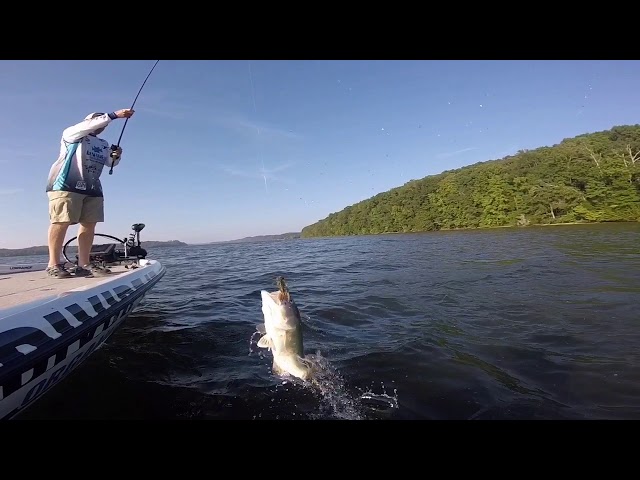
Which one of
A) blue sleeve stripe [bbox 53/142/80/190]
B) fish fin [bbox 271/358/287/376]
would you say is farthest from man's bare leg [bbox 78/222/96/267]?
fish fin [bbox 271/358/287/376]

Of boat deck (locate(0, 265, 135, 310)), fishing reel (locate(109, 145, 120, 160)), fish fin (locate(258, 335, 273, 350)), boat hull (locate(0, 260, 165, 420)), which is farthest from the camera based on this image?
fishing reel (locate(109, 145, 120, 160))

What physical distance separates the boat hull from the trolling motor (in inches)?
132

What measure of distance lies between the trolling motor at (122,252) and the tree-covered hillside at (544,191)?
4823 cm

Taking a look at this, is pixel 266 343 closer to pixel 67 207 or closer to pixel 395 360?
pixel 395 360

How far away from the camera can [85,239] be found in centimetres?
520

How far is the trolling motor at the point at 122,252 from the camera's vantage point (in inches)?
279

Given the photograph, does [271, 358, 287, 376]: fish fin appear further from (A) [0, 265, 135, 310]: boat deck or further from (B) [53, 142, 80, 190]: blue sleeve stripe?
(B) [53, 142, 80, 190]: blue sleeve stripe

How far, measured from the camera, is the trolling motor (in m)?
7.07

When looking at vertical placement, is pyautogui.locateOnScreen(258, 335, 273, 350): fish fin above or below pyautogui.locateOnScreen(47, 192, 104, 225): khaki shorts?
below

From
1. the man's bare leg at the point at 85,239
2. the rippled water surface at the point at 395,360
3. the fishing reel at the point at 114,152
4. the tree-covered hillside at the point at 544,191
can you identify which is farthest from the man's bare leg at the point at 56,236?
the tree-covered hillside at the point at 544,191

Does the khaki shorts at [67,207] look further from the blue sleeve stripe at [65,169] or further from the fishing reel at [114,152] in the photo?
the fishing reel at [114,152]

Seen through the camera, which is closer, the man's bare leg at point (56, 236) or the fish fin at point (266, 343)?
the fish fin at point (266, 343)
